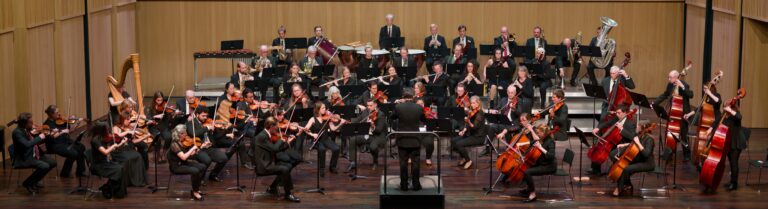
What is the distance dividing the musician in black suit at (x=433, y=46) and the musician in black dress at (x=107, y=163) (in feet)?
22.8

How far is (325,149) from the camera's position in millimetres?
13625

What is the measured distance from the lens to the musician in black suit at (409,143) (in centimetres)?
1190

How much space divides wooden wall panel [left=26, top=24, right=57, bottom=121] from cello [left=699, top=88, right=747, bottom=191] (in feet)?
29.5

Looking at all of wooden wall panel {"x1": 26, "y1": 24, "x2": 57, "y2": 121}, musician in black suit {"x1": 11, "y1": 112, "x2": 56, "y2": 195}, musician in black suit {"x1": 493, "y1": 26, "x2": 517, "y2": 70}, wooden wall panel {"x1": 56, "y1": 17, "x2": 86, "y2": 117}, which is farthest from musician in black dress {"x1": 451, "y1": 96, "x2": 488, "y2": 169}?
wooden wall panel {"x1": 26, "y1": 24, "x2": 57, "y2": 121}

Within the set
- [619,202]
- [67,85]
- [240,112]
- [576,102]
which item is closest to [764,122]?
[576,102]

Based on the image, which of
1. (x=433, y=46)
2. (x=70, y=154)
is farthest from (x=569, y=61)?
(x=70, y=154)

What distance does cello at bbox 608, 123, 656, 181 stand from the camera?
1204 centimetres

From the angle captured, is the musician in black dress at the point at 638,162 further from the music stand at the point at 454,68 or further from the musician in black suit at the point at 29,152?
the musician in black suit at the point at 29,152

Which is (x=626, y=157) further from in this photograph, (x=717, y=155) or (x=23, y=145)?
(x=23, y=145)

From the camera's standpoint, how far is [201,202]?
1241 cm

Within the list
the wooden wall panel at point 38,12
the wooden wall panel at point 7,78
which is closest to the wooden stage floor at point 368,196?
the wooden wall panel at point 7,78

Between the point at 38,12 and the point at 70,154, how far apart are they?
3.09m

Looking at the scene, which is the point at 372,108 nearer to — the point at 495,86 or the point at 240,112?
the point at 240,112

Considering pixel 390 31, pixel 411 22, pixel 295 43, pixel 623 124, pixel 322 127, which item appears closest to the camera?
pixel 623 124
